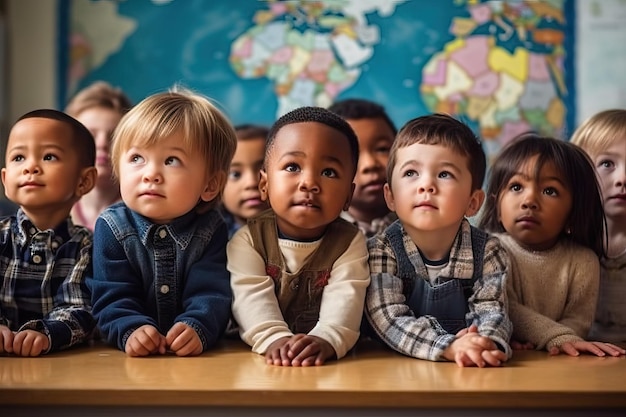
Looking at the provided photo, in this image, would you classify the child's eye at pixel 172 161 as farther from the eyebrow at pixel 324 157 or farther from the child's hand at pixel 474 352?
the child's hand at pixel 474 352

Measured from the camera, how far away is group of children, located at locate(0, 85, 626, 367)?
1.25m

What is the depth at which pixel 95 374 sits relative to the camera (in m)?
1.05

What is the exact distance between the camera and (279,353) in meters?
1.15

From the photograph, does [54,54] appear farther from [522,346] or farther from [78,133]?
[522,346]

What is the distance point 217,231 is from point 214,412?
429mm

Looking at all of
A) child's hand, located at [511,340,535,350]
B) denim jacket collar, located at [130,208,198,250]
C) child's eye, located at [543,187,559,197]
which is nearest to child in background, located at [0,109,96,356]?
denim jacket collar, located at [130,208,198,250]

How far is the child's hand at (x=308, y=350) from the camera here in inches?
44.5

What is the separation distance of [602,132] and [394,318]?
0.67 metres

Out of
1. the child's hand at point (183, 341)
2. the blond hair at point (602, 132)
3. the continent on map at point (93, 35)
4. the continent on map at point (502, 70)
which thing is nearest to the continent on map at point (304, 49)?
the continent on map at point (502, 70)

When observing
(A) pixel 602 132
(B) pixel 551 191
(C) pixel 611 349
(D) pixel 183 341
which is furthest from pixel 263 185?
(A) pixel 602 132

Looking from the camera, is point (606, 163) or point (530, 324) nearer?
point (530, 324)

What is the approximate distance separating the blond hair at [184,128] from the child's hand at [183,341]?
0.25m

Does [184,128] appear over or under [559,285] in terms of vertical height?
over

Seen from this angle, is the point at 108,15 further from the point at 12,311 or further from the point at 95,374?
the point at 95,374
